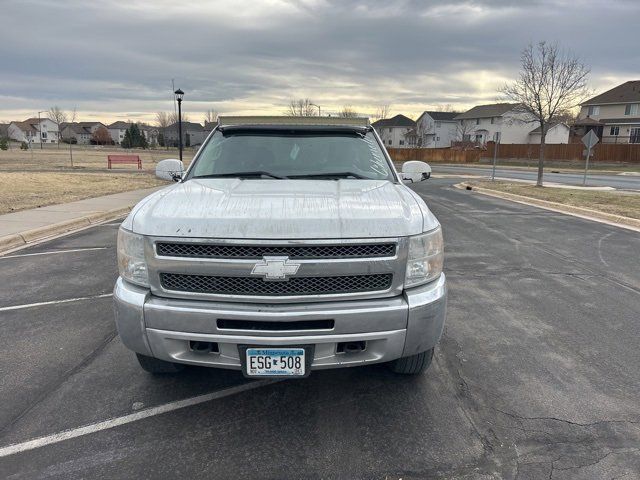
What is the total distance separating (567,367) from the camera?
3.70 meters

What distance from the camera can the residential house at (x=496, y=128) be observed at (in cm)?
6819

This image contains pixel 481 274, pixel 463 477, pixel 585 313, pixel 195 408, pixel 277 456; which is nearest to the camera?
pixel 463 477

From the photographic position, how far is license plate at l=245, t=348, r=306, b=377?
2.59m

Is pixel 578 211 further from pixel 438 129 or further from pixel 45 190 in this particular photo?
pixel 438 129

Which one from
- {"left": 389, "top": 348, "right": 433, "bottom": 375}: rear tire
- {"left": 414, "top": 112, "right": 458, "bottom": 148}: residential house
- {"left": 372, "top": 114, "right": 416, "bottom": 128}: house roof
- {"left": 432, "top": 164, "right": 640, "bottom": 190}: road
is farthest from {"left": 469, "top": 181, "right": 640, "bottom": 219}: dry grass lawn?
{"left": 372, "top": 114, "right": 416, "bottom": 128}: house roof

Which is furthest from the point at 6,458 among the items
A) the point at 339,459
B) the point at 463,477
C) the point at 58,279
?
the point at 58,279

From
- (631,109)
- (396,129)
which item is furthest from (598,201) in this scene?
(396,129)

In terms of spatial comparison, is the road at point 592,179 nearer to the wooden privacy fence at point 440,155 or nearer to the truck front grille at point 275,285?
the wooden privacy fence at point 440,155

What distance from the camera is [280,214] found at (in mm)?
2650

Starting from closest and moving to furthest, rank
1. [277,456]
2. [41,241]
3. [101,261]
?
1. [277,456]
2. [101,261]
3. [41,241]

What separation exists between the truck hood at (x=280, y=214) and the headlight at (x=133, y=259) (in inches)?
2.4

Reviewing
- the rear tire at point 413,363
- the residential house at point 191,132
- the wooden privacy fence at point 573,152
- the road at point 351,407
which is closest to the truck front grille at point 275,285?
the rear tire at point 413,363

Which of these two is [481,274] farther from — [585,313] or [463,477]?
[463,477]

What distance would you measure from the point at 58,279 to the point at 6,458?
12.8ft
